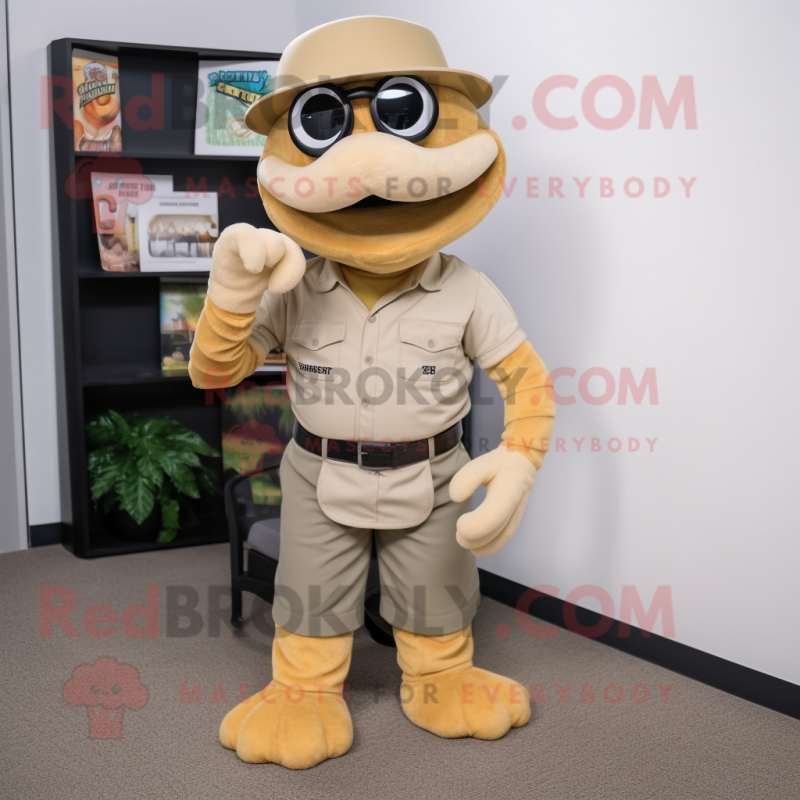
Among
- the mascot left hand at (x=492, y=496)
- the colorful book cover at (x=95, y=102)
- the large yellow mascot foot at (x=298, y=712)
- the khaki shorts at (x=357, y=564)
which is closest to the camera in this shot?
the mascot left hand at (x=492, y=496)

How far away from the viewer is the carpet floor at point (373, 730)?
163 cm

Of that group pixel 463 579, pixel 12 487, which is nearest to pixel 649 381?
pixel 463 579

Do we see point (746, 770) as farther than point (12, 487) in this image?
No

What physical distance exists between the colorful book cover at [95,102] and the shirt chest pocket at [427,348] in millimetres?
1557

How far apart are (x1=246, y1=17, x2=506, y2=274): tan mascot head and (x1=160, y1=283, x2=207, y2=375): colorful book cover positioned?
4.66ft

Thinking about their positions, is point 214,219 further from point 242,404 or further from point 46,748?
point 46,748

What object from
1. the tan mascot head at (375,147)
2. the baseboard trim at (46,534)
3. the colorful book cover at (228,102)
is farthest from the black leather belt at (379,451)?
the baseboard trim at (46,534)

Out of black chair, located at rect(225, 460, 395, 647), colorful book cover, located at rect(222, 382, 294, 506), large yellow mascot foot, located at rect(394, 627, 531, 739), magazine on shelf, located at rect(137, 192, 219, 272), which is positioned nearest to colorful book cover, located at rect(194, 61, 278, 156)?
magazine on shelf, located at rect(137, 192, 219, 272)

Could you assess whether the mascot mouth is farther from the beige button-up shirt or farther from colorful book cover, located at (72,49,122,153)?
colorful book cover, located at (72,49,122,153)

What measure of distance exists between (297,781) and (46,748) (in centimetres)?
53

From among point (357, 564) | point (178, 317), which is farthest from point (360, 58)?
point (178, 317)

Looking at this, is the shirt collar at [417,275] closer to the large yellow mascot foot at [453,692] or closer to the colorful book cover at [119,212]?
the large yellow mascot foot at [453,692]

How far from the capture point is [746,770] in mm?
1688

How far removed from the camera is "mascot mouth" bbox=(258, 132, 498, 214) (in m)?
1.49
